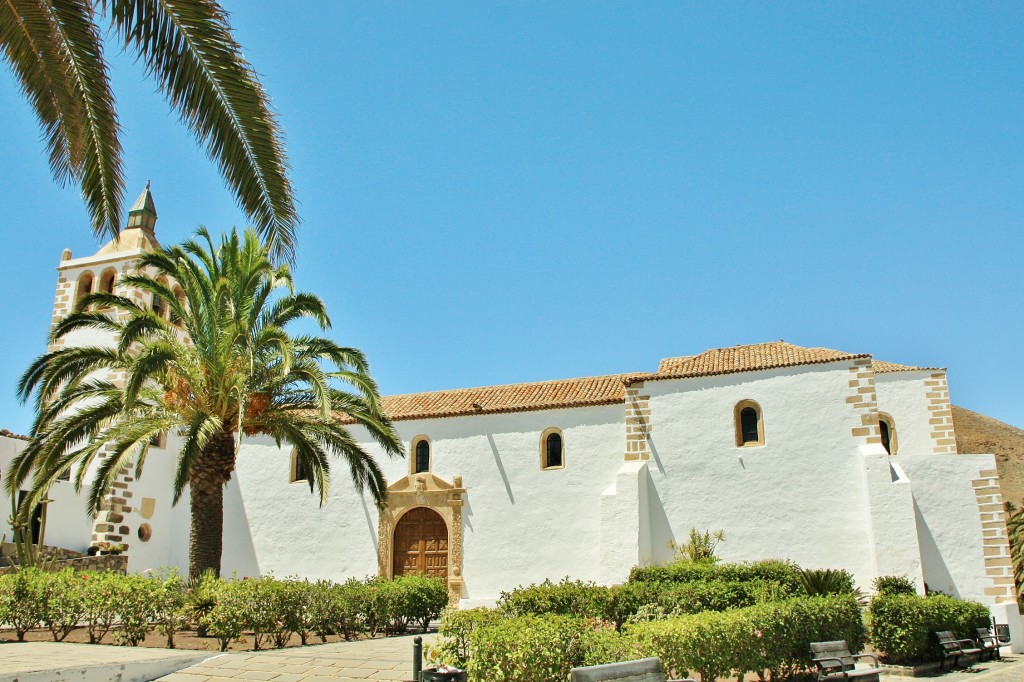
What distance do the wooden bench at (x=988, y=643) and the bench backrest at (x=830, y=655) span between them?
5.05 metres

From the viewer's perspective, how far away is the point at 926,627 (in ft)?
40.3

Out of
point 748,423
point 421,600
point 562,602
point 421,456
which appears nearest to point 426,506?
point 421,456

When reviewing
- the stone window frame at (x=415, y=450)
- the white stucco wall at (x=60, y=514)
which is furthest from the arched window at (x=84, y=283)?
the stone window frame at (x=415, y=450)

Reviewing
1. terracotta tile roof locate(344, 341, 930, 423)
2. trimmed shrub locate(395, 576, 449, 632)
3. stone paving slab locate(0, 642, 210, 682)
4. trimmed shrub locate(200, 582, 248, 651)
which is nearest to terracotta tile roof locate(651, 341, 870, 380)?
terracotta tile roof locate(344, 341, 930, 423)

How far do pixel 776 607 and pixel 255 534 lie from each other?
15814mm

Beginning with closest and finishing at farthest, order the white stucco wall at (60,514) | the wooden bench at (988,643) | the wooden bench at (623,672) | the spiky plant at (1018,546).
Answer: the wooden bench at (623,672) → the wooden bench at (988,643) → the white stucco wall at (60,514) → the spiky plant at (1018,546)

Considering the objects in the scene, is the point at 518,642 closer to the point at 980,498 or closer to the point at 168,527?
the point at 980,498

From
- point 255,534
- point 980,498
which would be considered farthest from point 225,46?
point 255,534

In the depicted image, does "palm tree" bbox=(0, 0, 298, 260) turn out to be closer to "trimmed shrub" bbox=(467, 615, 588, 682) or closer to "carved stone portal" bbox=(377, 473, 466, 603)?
"trimmed shrub" bbox=(467, 615, 588, 682)

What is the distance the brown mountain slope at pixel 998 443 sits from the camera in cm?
3744

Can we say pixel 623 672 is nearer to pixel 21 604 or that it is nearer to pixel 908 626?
pixel 908 626

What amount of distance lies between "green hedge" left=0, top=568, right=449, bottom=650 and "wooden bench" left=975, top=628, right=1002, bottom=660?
33.6 feet

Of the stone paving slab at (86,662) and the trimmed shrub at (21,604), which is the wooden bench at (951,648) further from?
the trimmed shrub at (21,604)

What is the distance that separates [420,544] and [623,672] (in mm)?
14962
